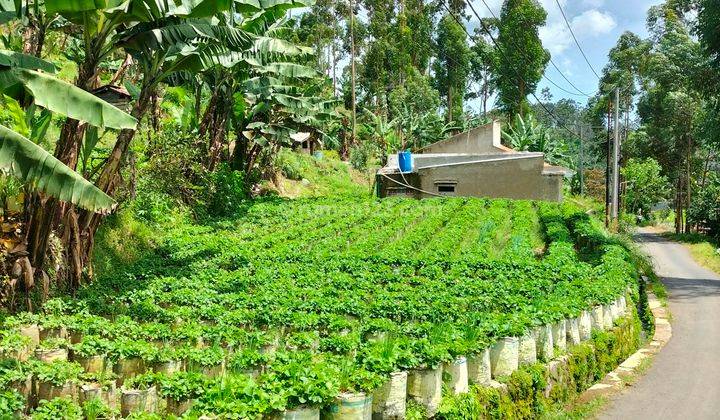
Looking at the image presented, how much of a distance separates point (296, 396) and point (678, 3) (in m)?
51.8

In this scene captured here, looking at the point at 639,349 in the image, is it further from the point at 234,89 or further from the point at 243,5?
the point at 234,89

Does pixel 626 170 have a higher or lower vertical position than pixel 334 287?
higher

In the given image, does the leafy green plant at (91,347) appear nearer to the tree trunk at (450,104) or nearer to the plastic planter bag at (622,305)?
the plastic planter bag at (622,305)

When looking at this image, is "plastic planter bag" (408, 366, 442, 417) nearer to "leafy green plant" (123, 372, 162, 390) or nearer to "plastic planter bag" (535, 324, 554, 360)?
"leafy green plant" (123, 372, 162, 390)

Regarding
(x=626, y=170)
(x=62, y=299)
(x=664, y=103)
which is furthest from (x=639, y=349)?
(x=626, y=170)

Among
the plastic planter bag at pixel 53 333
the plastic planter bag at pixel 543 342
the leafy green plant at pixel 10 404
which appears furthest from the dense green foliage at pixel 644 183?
the leafy green plant at pixel 10 404

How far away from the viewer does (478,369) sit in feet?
25.6

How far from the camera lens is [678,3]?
47.8 metres

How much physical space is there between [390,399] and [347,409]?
709 millimetres

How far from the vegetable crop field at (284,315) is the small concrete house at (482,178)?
12.5 meters

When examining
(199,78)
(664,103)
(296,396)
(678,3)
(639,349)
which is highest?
(678,3)

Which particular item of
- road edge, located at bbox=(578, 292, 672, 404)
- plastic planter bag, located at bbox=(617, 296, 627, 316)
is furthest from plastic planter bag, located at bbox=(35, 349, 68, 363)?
plastic planter bag, located at bbox=(617, 296, 627, 316)

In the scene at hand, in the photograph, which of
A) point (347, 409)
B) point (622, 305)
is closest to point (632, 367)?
point (622, 305)

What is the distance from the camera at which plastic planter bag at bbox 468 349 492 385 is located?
7.77 metres
